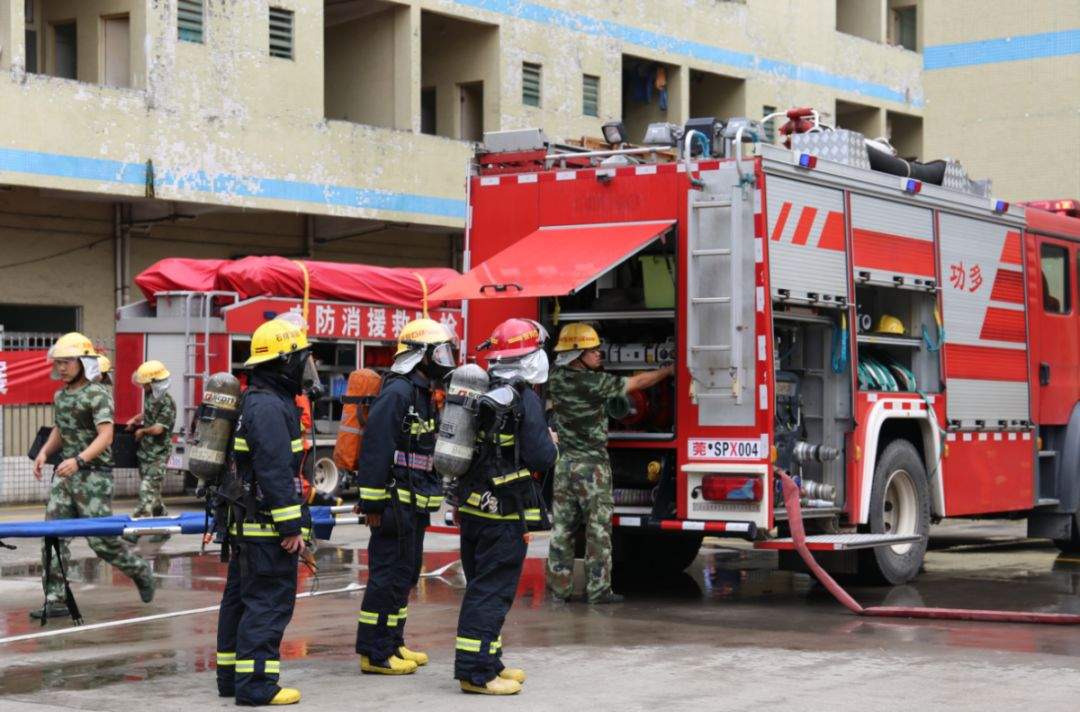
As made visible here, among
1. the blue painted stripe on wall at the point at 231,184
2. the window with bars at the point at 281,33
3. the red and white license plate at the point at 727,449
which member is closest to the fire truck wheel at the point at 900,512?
A: the red and white license plate at the point at 727,449

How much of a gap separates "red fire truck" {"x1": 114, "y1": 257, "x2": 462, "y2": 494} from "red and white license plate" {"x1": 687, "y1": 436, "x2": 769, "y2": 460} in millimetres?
Result: 8931

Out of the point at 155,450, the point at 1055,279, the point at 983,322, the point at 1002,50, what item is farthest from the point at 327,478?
the point at 1002,50

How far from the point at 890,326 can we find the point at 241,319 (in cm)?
1009

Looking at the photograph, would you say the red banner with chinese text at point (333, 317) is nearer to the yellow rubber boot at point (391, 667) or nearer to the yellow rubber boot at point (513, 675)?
the yellow rubber boot at point (391, 667)

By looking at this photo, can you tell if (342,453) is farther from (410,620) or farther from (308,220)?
(308,220)

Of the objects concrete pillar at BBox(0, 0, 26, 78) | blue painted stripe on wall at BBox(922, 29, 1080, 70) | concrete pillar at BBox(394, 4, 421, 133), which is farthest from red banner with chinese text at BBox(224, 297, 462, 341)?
blue painted stripe on wall at BBox(922, 29, 1080, 70)

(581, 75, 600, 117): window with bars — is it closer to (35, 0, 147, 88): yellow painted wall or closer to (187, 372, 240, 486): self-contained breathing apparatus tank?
(35, 0, 147, 88): yellow painted wall

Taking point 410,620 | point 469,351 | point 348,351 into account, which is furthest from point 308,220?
point 410,620

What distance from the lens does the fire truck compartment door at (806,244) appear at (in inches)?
456

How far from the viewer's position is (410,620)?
11203 millimetres

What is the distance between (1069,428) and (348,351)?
10.8 metres

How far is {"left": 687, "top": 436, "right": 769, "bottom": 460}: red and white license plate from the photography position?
37.2 feet

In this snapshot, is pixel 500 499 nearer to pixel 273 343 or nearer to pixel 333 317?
pixel 273 343

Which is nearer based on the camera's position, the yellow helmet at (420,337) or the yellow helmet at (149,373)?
the yellow helmet at (420,337)
